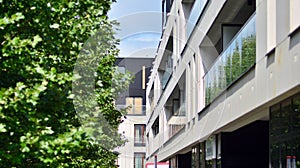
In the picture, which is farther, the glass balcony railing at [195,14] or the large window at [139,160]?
the large window at [139,160]

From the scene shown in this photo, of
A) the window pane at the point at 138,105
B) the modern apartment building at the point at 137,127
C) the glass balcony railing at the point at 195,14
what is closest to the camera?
the glass balcony railing at the point at 195,14

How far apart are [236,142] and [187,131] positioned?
646 centimetres

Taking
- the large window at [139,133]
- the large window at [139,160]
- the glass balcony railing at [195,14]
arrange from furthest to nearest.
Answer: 1. the large window at [139,133]
2. the large window at [139,160]
3. the glass balcony railing at [195,14]

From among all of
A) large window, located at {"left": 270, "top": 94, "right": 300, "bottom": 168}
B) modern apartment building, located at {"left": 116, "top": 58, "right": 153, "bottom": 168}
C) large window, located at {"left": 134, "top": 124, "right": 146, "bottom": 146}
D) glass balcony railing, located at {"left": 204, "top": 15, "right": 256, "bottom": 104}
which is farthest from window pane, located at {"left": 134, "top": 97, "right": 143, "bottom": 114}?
large window, located at {"left": 270, "top": 94, "right": 300, "bottom": 168}

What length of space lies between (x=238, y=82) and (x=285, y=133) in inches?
139

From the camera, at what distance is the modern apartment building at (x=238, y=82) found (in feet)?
39.4

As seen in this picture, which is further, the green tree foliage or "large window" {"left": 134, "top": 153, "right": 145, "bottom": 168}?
"large window" {"left": 134, "top": 153, "right": 145, "bottom": 168}

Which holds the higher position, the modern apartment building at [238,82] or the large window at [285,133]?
the modern apartment building at [238,82]

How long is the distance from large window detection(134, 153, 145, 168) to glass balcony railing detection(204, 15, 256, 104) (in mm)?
42613

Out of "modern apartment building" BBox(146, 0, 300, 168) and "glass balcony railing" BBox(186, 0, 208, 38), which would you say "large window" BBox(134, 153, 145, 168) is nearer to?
"modern apartment building" BBox(146, 0, 300, 168)

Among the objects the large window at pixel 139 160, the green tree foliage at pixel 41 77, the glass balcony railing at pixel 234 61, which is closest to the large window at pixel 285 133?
the glass balcony railing at pixel 234 61

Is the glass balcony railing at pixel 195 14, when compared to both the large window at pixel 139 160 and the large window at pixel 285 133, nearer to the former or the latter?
the large window at pixel 285 133

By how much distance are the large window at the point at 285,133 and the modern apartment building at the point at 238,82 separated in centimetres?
2

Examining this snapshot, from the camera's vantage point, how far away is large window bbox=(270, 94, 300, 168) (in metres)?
12.0
